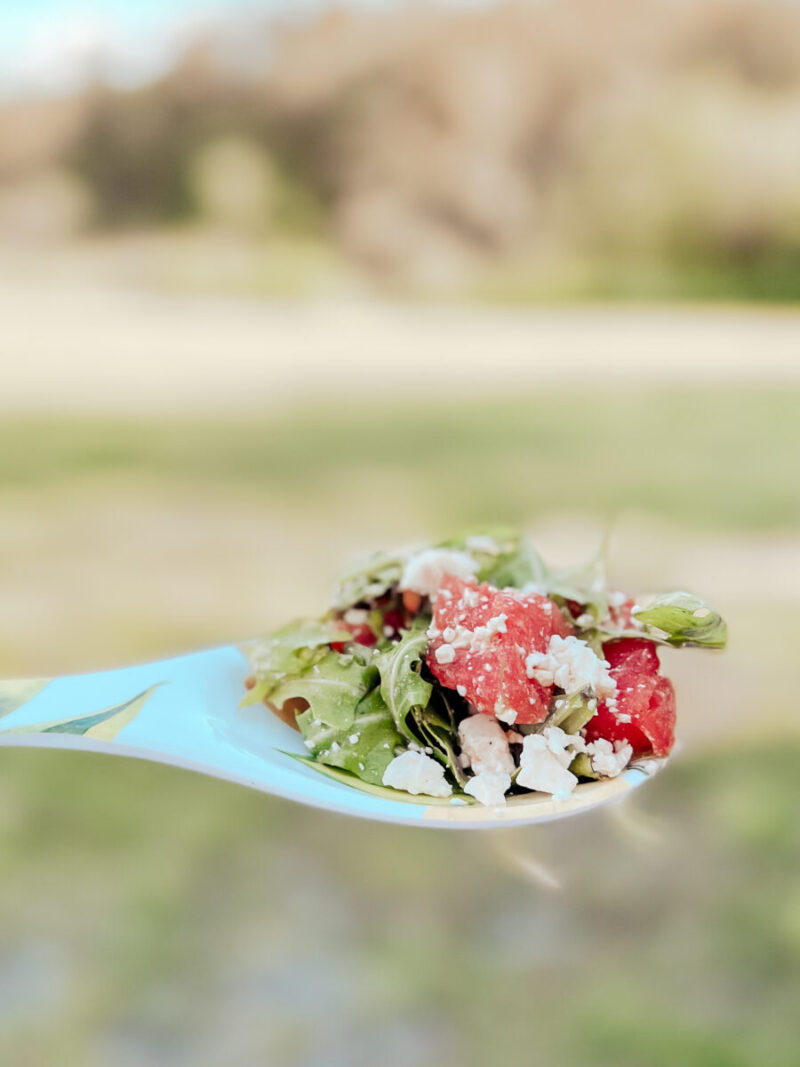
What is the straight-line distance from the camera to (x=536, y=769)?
118 centimetres

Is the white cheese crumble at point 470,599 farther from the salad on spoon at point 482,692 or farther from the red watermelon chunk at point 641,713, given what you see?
the red watermelon chunk at point 641,713

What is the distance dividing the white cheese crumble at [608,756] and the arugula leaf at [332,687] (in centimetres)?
26

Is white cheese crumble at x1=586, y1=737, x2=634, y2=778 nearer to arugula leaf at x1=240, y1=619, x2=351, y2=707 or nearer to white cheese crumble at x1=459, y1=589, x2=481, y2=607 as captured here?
white cheese crumble at x1=459, y1=589, x2=481, y2=607

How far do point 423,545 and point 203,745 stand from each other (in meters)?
0.44

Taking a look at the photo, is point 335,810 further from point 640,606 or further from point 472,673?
point 640,606

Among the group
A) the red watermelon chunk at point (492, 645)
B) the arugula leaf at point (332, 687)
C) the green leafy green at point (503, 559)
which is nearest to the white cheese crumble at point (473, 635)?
the red watermelon chunk at point (492, 645)

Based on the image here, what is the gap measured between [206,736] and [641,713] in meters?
0.47

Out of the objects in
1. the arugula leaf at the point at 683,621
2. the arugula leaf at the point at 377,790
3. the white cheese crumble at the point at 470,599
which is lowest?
the arugula leaf at the point at 377,790

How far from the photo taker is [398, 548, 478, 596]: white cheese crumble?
1366 mm

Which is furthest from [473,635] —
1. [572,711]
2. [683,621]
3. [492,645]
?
[683,621]

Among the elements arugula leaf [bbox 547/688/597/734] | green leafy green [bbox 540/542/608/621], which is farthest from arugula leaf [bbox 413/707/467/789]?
green leafy green [bbox 540/542/608/621]

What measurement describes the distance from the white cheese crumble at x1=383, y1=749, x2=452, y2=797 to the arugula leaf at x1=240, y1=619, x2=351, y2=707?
6.9 inches

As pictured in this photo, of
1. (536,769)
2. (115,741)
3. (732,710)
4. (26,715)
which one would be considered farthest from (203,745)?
(732,710)

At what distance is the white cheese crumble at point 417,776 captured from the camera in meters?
1.19
